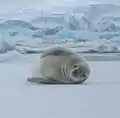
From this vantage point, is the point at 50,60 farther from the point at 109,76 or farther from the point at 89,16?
the point at 89,16

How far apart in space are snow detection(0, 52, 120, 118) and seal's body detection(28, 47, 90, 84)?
0.03m

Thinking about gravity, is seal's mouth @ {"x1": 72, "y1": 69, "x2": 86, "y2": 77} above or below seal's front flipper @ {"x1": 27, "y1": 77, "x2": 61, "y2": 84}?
above

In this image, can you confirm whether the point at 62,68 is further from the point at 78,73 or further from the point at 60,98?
the point at 60,98

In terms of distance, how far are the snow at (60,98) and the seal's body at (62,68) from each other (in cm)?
3

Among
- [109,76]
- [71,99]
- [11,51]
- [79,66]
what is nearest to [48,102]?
[71,99]

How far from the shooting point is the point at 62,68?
94 centimetres

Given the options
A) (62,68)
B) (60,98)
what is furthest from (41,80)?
(60,98)

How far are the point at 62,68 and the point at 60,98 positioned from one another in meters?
0.16

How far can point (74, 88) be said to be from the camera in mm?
893

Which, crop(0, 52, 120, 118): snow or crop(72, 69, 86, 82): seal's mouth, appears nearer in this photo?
crop(0, 52, 120, 118): snow

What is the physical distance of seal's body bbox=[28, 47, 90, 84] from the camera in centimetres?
93

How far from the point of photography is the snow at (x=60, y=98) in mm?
692

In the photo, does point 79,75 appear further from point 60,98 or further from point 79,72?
point 60,98

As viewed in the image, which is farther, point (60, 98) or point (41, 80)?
point (41, 80)
